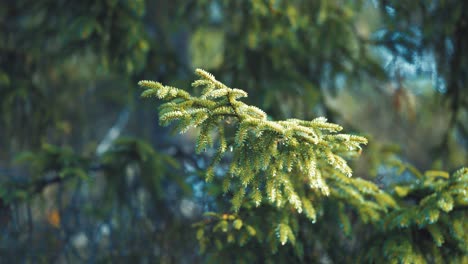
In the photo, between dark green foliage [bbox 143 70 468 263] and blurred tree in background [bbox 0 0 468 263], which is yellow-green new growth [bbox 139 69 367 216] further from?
blurred tree in background [bbox 0 0 468 263]

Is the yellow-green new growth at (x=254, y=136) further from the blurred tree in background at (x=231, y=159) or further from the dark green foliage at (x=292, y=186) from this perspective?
the blurred tree in background at (x=231, y=159)

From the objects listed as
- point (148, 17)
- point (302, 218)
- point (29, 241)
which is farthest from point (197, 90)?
point (148, 17)

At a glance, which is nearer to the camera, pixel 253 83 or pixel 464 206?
pixel 464 206

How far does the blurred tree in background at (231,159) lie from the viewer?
310 cm

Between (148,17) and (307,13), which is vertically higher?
(148,17)

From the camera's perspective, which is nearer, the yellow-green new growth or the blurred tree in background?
the yellow-green new growth

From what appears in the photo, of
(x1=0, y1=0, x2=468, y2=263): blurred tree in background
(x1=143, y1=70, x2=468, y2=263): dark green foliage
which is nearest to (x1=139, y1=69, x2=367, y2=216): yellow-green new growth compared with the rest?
(x1=143, y1=70, x2=468, y2=263): dark green foliage

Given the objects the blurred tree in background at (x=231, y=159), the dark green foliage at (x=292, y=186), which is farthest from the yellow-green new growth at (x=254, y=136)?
the blurred tree in background at (x=231, y=159)

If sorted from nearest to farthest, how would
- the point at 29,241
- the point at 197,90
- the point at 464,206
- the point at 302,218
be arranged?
the point at 464,206 → the point at 302,218 → the point at 29,241 → the point at 197,90

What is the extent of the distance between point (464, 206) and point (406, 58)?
6.26ft

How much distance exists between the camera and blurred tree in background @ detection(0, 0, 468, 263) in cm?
310

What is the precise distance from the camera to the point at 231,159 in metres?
4.25

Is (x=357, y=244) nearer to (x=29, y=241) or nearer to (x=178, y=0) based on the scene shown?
(x=29, y=241)

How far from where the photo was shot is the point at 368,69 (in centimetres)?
466
